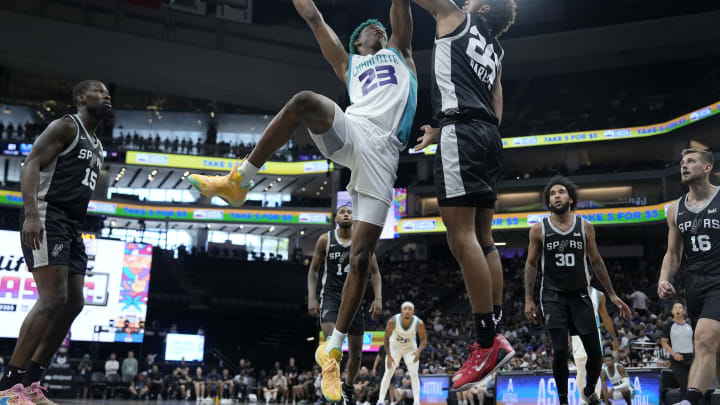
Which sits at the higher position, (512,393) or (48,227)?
(48,227)

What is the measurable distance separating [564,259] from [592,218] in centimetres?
2772

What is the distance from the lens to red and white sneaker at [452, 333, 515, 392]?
4164 millimetres

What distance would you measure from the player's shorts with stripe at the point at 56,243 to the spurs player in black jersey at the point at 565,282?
174 inches

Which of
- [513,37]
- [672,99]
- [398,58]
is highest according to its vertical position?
[513,37]

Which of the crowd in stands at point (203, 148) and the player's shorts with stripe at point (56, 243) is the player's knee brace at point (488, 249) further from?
the crowd in stands at point (203, 148)

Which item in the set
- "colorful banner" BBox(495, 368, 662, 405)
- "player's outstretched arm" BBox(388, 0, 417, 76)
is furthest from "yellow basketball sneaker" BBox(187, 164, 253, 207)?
"colorful banner" BBox(495, 368, 662, 405)

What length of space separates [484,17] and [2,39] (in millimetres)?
35945

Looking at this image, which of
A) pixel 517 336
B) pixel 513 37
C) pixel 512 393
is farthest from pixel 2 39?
pixel 512 393

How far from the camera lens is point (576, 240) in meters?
6.95

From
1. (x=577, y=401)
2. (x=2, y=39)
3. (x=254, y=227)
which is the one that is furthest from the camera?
(x=254, y=227)

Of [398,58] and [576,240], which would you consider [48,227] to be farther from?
[576,240]

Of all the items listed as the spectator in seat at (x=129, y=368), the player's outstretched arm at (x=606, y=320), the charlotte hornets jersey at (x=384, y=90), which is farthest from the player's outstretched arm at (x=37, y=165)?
the spectator in seat at (x=129, y=368)

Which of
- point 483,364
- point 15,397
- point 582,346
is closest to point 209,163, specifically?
point 582,346

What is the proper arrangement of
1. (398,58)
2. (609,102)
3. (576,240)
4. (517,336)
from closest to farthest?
(398,58) < (576,240) < (517,336) < (609,102)
